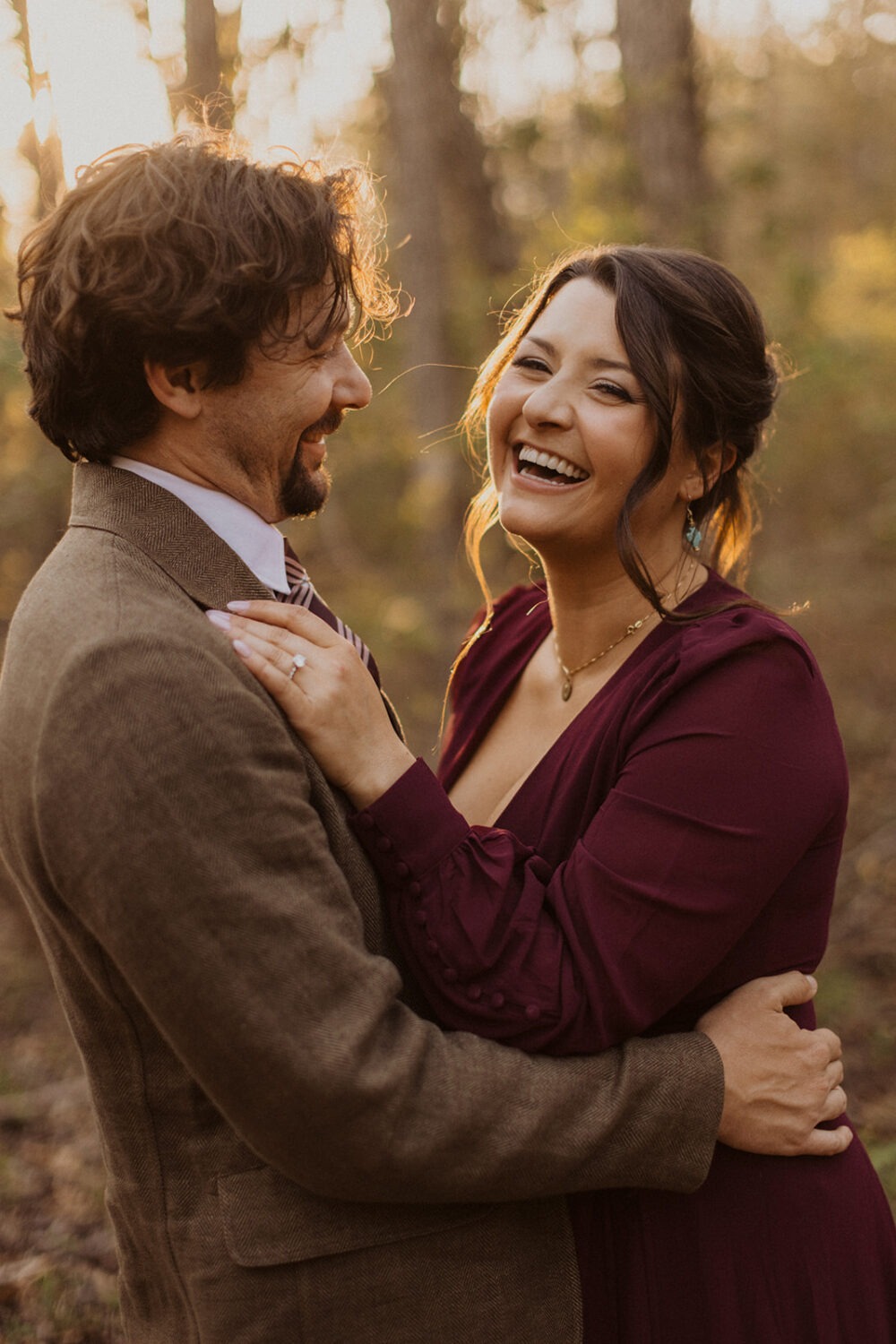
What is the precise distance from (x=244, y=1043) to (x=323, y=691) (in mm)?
495

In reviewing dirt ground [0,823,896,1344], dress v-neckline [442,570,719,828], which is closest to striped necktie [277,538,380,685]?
dress v-neckline [442,570,719,828]

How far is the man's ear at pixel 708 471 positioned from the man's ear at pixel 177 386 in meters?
1.05

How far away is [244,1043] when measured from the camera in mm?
1413

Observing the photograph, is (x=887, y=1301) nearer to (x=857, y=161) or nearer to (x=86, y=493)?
(x=86, y=493)

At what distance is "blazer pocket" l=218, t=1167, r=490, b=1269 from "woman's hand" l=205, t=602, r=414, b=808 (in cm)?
54

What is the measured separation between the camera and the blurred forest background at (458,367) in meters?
3.79

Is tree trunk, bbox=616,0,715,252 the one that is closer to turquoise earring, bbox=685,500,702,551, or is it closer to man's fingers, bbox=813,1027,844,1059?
turquoise earring, bbox=685,500,702,551

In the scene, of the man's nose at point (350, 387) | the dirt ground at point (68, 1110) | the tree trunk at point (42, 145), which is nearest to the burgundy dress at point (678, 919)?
the man's nose at point (350, 387)

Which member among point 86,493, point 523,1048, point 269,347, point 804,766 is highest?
point 269,347

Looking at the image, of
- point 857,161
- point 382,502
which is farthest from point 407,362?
point 857,161

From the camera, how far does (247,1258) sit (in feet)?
5.16

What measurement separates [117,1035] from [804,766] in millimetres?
1095

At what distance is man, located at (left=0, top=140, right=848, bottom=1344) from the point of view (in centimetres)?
139

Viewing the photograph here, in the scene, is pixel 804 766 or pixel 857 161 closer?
pixel 804 766
